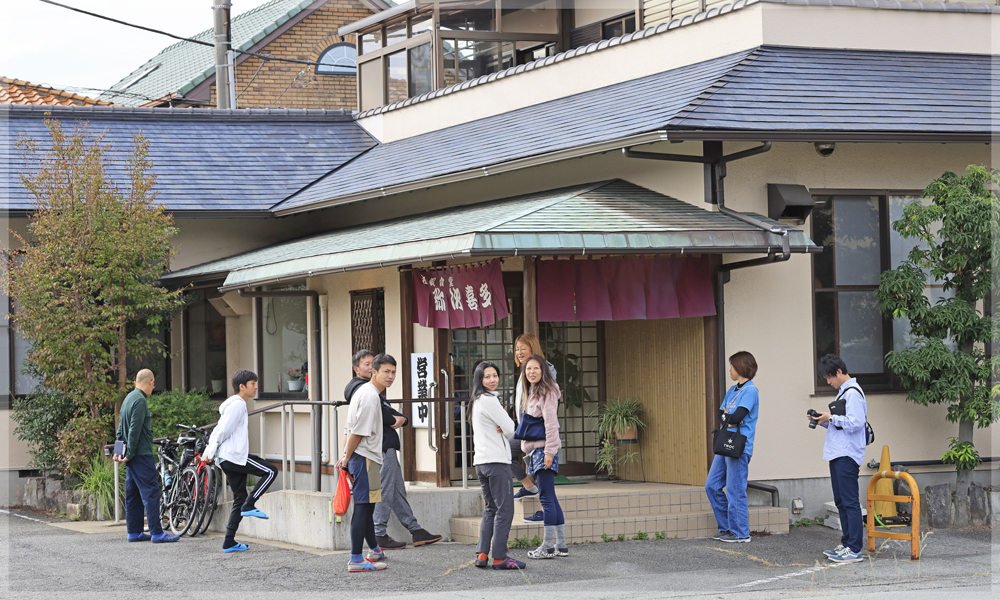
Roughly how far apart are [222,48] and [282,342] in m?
9.89

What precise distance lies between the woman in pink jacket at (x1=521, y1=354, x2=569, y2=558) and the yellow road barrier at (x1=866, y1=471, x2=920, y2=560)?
8.35ft

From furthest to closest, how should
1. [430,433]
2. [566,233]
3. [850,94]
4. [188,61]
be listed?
[188,61]
[430,433]
[850,94]
[566,233]

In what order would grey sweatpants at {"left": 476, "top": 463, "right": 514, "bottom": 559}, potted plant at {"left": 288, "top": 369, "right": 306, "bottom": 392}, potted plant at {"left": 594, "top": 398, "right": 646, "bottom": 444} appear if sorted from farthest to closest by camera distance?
potted plant at {"left": 288, "top": 369, "right": 306, "bottom": 392}
potted plant at {"left": 594, "top": 398, "right": 646, "bottom": 444}
grey sweatpants at {"left": 476, "top": 463, "right": 514, "bottom": 559}

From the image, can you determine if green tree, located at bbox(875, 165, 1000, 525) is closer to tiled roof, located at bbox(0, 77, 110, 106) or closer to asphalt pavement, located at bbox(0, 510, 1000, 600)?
asphalt pavement, located at bbox(0, 510, 1000, 600)

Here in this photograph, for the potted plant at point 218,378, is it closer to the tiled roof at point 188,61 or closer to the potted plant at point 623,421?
the potted plant at point 623,421

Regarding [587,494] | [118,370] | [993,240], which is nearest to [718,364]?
[587,494]

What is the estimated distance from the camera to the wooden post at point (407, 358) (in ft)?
42.6

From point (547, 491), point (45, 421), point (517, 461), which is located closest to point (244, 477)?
point (517, 461)

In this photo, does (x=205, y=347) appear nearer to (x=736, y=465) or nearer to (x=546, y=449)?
(x=546, y=449)

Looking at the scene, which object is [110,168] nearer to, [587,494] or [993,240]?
[587,494]

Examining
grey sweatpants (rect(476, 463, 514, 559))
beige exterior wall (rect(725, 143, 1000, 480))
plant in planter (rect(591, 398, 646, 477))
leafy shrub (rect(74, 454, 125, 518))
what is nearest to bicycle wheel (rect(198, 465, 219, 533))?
leafy shrub (rect(74, 454, 125, 518))

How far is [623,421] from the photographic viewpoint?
475 inches

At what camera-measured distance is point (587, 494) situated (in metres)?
10.6

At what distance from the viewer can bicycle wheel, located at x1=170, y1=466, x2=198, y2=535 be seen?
11695mm
